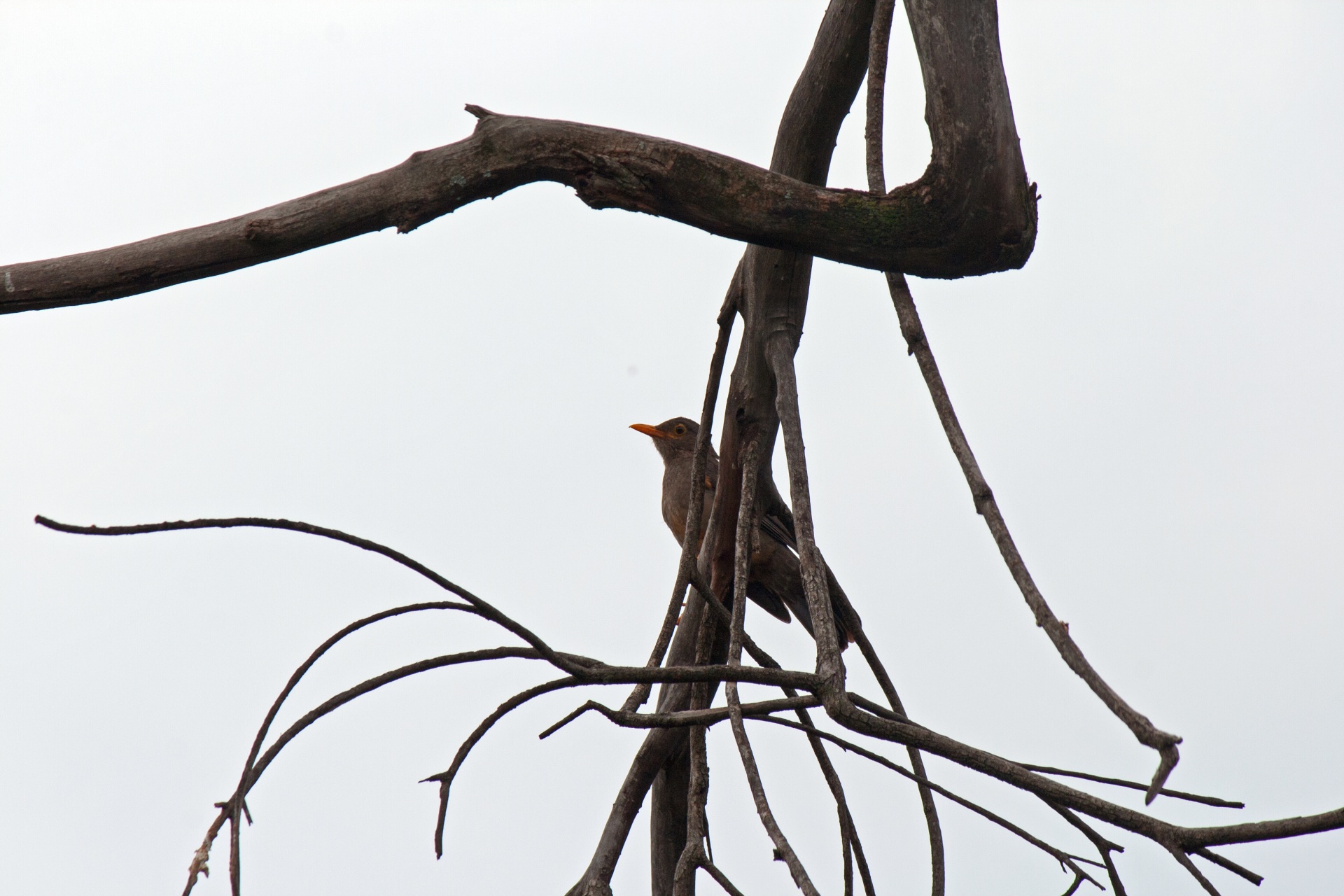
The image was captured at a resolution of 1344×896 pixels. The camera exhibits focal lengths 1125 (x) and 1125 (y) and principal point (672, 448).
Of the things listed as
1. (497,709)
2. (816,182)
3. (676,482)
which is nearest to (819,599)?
(497,709)

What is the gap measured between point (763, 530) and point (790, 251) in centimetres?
183

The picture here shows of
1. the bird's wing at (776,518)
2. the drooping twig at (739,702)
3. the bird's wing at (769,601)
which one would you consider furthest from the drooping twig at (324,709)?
the bird's wing at (769,601)

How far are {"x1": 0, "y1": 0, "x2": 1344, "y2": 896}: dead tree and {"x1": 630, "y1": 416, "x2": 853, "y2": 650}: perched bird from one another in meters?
0.51

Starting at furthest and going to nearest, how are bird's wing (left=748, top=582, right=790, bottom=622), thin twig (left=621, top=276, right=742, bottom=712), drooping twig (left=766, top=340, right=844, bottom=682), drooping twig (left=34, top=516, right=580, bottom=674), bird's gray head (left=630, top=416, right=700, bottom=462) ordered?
bird's gray head (left=630, top=416, right=700, bottom=462) < bird's wing (left=748, top=582, right=790, bottom=622) < thin twig (left=621, top=276, right=742, bottom=712) < drooping twig (left=766, top=340, right=844, bottom=682) < drooping twig (left=34, top=516, right=580, bottom=674)

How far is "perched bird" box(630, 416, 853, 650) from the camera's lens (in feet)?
11.3

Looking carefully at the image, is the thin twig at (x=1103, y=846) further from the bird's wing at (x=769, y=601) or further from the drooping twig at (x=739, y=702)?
the bird's wing at (x=769, y=601)

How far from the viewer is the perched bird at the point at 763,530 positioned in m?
3.44

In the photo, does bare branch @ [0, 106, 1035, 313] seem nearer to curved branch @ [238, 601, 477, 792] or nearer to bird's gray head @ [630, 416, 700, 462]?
curved branch @ [238, 601, 477, 792]

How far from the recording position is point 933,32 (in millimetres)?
2029

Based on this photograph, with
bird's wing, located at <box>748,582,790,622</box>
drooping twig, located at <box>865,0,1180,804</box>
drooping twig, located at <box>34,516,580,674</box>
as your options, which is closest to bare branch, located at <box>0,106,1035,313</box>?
drooping twig, located at <box>865,0,1180,804</box>

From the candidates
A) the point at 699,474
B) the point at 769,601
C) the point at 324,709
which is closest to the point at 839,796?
the point at 699,474

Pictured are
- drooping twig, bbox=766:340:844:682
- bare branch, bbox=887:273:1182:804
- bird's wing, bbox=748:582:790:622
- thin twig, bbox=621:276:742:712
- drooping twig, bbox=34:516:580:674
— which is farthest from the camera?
bird's wing, bbox=748:582:790:622

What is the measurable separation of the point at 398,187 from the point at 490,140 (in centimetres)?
17

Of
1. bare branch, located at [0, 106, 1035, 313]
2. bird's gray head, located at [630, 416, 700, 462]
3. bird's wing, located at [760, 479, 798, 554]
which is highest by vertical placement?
bird's gray head, located at [630, 416, 700, 462]
